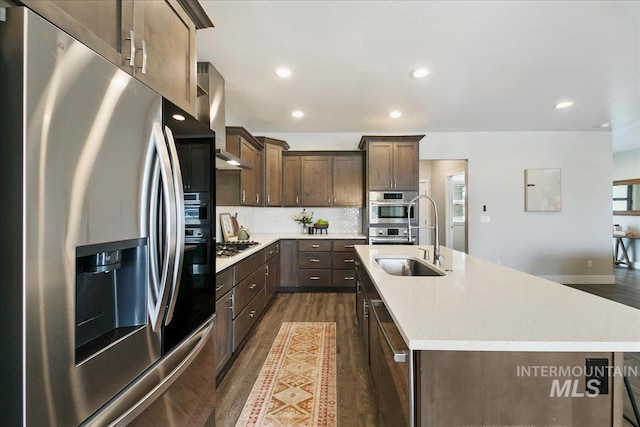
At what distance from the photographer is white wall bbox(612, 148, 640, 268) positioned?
661 cm

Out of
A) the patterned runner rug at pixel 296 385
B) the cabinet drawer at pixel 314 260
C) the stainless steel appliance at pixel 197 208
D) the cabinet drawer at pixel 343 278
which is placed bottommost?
the patterned runner rug at pixel 296 385

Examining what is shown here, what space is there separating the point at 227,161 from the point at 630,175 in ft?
Result: 29.5

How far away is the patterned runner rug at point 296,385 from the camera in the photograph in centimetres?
179

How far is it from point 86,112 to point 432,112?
420 centimetres

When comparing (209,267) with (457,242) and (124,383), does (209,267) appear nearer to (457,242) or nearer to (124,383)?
(124,383)

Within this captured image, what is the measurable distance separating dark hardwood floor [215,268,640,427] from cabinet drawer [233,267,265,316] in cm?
42

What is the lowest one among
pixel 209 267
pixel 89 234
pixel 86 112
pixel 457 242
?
pixel 457 242

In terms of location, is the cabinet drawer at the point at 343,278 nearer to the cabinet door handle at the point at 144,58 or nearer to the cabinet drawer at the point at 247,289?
the cabinet drawer at the point at 247,289

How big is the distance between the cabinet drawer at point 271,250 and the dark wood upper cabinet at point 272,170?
730 millimetres

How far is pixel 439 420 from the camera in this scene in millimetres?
888

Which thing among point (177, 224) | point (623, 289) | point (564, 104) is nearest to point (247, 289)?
point (177, 224)

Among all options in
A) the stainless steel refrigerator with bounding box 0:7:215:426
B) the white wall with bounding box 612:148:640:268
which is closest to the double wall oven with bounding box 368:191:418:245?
the stainless steel refrigerator with bounding box 0:7:215:426

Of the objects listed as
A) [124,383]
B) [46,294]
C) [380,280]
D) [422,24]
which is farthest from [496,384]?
[422,24]
